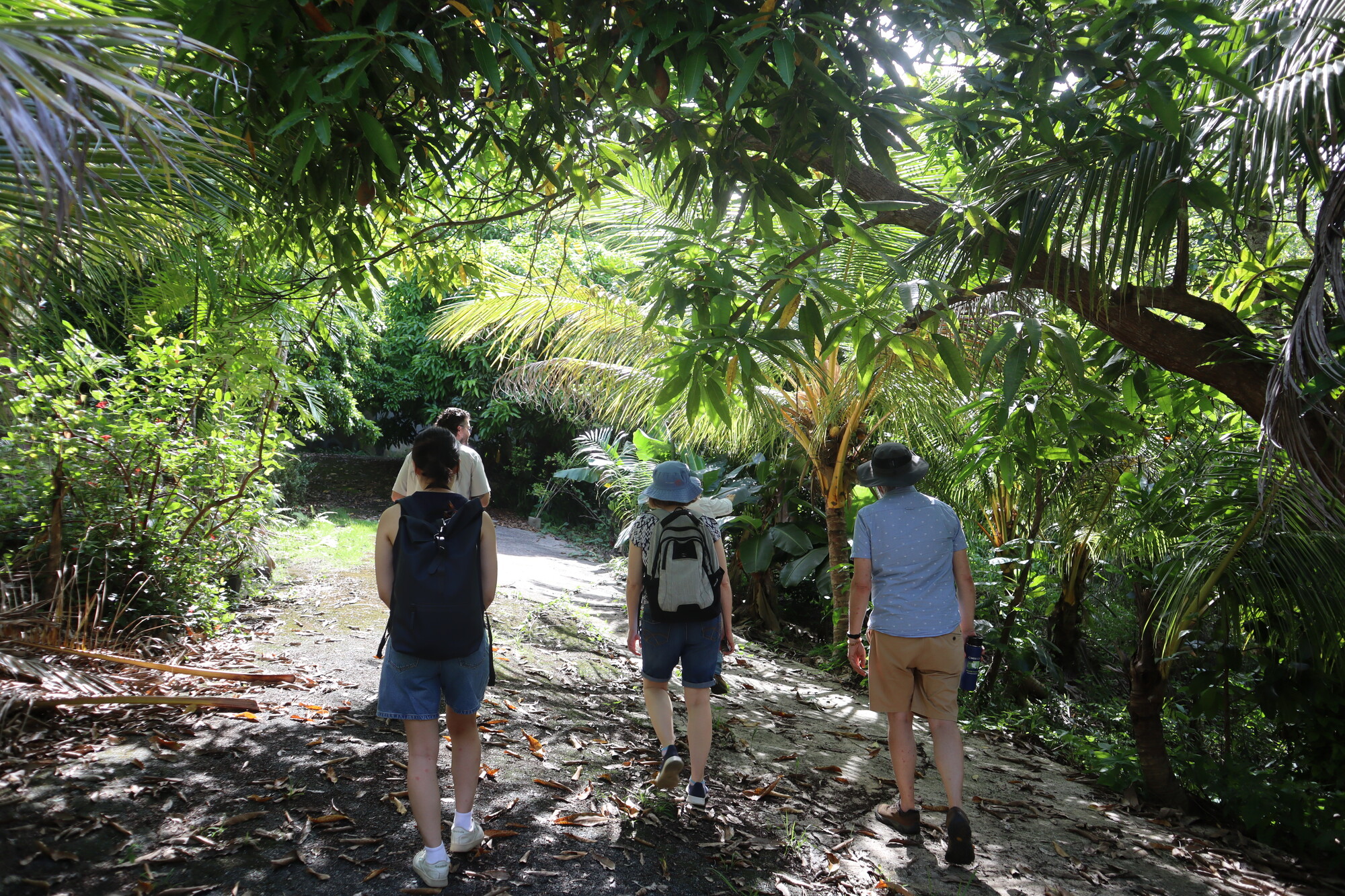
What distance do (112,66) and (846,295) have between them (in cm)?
235

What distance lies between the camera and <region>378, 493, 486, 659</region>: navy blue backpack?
9.58 feet

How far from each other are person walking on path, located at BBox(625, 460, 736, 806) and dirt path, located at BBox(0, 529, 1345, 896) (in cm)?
31

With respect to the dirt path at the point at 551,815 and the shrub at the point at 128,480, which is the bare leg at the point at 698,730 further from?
the shrub at the point at 128,480

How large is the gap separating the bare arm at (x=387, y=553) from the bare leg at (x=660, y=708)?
141cm

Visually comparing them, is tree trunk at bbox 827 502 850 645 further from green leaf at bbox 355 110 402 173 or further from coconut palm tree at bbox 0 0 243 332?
green leaf at bbox 355 110 402 173

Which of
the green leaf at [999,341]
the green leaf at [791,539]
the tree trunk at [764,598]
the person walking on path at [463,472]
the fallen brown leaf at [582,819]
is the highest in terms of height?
the green leaf at [999,341]

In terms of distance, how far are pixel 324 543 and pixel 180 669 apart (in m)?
6.64

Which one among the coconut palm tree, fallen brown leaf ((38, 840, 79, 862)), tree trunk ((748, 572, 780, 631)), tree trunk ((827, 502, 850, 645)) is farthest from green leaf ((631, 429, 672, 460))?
fallen brown leaf ((38, 840, 79, 862))

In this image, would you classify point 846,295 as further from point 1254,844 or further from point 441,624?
point 1254,844

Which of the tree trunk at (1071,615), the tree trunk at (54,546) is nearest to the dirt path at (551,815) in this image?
the tree trunk at (54,546)

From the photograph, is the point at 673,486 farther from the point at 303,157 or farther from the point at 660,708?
the point at 303,157

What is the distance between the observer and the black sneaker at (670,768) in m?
3.95

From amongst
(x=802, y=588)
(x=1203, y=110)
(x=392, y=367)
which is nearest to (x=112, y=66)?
(x=1203, y=110)

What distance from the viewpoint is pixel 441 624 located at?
9.60ft
